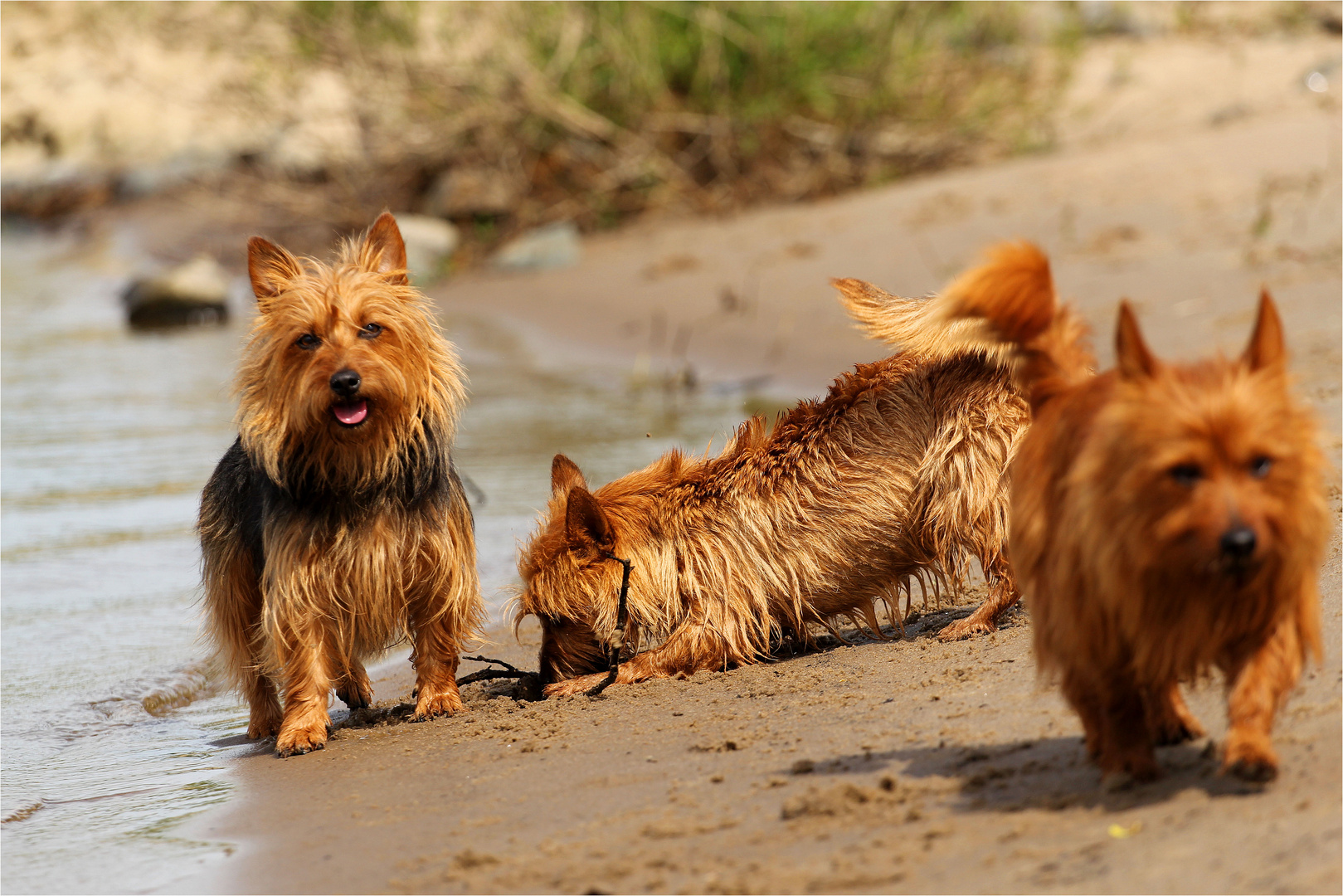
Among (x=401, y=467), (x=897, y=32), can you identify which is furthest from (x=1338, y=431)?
(x=897, y=32)

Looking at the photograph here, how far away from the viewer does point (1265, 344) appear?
9.94 ft

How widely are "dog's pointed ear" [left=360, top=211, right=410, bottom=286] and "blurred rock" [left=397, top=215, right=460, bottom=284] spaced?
36.8ft

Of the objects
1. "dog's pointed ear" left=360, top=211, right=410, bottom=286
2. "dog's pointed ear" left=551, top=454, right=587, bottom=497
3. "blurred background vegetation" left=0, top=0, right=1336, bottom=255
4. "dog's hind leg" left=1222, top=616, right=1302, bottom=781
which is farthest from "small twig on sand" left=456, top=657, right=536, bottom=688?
"blurred background vegetation" left=0, top=0, right=1336, bottom=255

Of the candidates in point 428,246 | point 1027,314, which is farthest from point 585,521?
point 428,246

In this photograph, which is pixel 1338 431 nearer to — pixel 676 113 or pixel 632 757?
pixel 632 757

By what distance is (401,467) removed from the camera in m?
4.82

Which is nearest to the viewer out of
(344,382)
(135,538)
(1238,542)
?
(1238,542)

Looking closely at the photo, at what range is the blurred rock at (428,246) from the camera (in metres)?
16.3

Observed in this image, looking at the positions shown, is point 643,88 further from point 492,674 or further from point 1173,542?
point 1173,542

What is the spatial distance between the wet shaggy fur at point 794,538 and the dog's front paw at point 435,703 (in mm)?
359

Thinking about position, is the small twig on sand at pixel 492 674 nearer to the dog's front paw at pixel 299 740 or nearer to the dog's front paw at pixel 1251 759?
the dog's front paw at pixel 299 740

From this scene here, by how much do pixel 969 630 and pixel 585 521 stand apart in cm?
150

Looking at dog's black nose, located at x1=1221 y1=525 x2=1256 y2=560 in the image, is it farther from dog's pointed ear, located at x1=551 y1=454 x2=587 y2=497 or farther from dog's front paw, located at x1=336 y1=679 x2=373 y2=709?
dog's front paw, located at x1=336 y1=679 x2=373 y2=709

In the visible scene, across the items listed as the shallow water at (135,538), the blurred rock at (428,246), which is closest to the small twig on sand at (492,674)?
the shallow water at (135,538)
